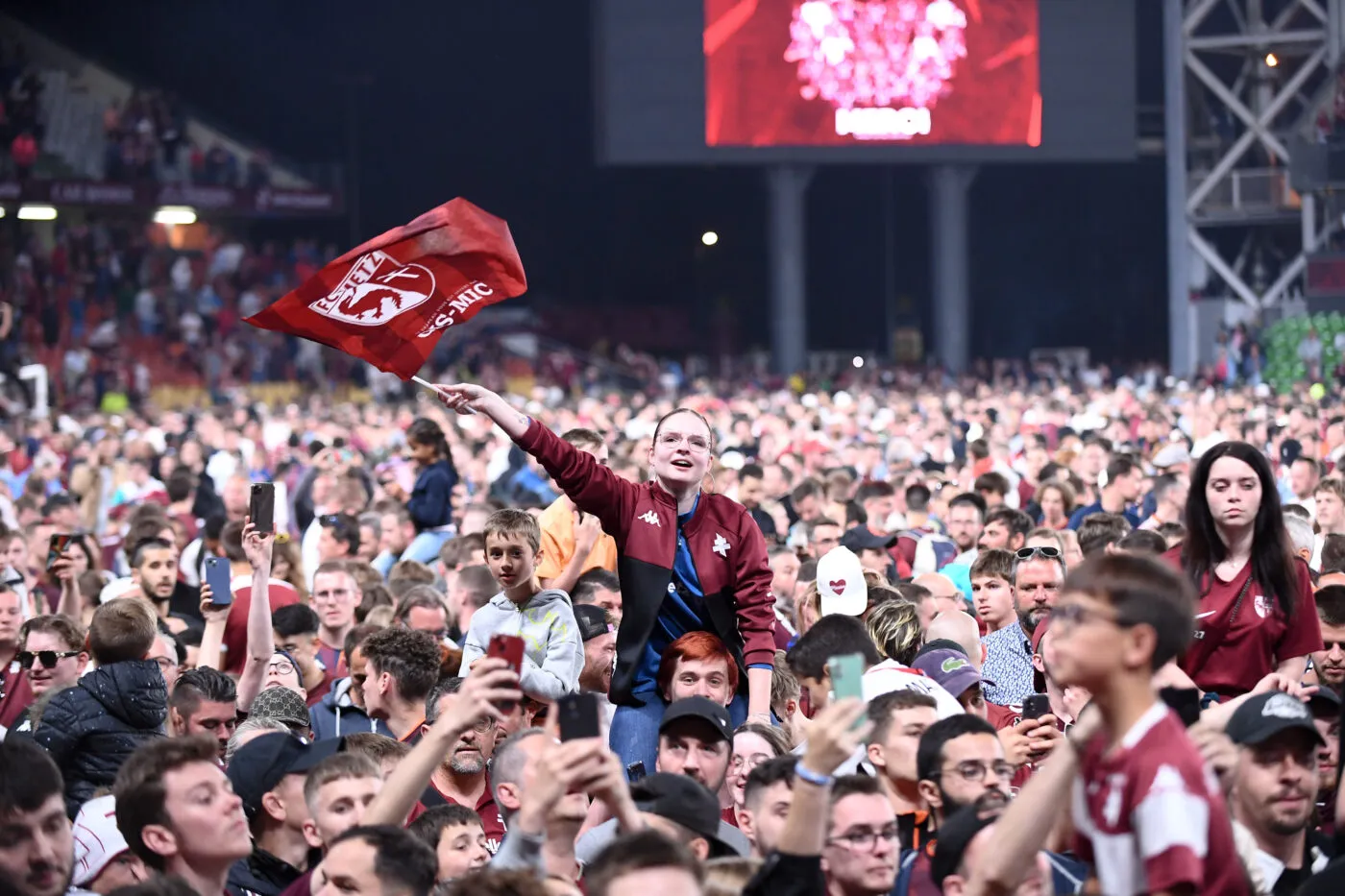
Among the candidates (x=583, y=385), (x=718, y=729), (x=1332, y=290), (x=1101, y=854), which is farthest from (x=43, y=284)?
(x=1101, y=854)

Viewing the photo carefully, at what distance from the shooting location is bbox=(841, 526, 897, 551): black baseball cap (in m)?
9.79

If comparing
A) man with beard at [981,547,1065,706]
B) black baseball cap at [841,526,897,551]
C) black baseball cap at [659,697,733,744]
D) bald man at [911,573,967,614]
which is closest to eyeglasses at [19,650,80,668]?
black baseball cap at [659,697,733,744]

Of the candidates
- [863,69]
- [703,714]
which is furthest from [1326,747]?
[863,69]

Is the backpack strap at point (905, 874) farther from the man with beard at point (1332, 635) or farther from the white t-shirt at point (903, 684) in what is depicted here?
the man with beard at point (1332, 635)

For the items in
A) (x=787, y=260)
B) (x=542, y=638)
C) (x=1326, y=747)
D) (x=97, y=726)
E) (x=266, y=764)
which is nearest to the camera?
(x=1326, y=747)

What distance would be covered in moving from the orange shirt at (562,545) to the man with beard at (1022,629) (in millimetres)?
1699

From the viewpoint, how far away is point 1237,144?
3547cm

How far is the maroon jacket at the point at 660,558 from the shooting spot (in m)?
6.29

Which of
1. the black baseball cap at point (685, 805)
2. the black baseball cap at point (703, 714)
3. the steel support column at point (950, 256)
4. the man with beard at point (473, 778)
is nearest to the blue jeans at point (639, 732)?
the man with beard at point (473, 778)

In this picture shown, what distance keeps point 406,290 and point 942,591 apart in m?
2.93

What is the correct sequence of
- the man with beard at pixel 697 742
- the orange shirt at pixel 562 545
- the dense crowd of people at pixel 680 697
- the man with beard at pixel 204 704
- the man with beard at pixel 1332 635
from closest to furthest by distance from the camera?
the dense crowd of people at pixel 680 697
the man with beard at pixel 697 742
the man with beard at pixel 204 704
the man with beard at pixel 1332 635
the orange shirt at pixel 562 545

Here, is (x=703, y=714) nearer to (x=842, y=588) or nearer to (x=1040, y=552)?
(x=842, y=588)

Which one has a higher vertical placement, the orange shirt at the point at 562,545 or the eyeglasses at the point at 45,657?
the orange shirt at the point at 562,545

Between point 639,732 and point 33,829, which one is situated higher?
point 33,829
